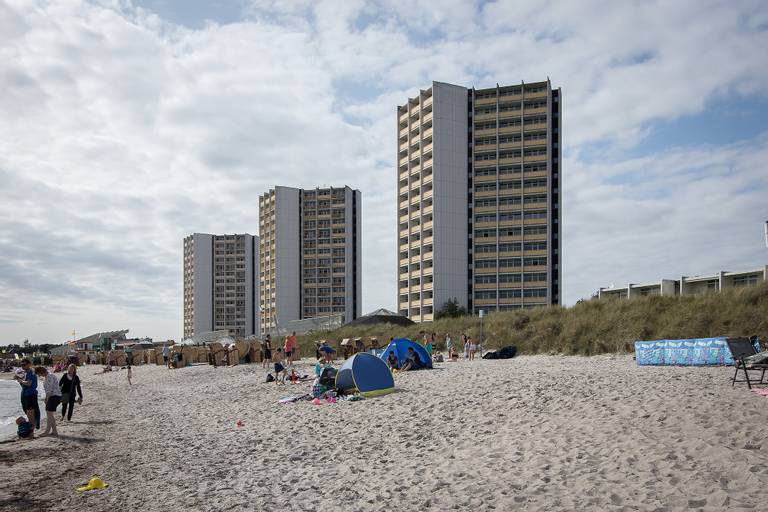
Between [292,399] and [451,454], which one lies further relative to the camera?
[292,399]

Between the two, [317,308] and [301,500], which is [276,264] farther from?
[301,500]

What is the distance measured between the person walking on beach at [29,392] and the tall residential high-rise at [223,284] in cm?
12344

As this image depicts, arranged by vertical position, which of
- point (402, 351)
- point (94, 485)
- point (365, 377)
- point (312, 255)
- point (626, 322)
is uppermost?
point (312, 255)

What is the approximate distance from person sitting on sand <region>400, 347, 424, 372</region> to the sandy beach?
736 cm

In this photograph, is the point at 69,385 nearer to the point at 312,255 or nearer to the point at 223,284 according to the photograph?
the point at 312,255

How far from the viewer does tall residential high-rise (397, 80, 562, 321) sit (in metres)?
77.8

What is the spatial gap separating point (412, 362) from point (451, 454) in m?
14.7

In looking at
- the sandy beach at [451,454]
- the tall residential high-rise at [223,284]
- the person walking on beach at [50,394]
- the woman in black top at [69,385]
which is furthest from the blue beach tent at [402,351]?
the tall residential high-rise at [223,284]

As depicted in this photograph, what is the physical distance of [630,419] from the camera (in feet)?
32.6

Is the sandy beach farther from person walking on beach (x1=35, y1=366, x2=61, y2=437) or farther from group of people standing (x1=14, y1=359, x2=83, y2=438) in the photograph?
group of people standing (x1=14, y1=359, x2=83, y2=438)

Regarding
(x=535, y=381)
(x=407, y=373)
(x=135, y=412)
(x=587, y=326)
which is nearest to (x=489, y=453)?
(x=535, y=381)

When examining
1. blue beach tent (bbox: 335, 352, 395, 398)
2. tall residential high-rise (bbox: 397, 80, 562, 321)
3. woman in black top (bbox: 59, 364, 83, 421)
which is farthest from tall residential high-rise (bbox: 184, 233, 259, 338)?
blue beach tent (bbox: 335, 352, 395, 398)

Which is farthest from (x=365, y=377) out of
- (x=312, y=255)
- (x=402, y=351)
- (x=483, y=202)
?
(x=312, y=255)

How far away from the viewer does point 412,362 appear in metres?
24.3
